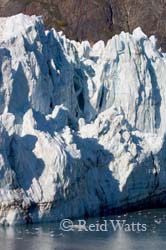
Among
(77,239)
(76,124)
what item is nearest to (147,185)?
(76,124)

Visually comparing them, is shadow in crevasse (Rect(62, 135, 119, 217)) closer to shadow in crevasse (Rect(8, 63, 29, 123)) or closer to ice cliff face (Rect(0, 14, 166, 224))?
ice cliff face (Rect(0, 14, 166, 224))

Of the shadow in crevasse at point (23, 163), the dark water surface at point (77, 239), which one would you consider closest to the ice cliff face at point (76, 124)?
the shadow in crevasse at point (23, 163)

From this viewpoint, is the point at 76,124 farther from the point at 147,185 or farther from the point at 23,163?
the point at 23,163

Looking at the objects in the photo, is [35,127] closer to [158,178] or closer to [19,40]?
[19,40]

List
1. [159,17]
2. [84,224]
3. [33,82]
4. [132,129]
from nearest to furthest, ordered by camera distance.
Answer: [84,224] < [33,82] < [132,129] < [159,17]

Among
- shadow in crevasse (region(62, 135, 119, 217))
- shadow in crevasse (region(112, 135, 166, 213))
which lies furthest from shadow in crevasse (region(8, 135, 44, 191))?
shadow in crevasse (region(112, 135, 166, 213))

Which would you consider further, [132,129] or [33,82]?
[132,129]

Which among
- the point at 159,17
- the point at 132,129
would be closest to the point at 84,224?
the point at 132,129
